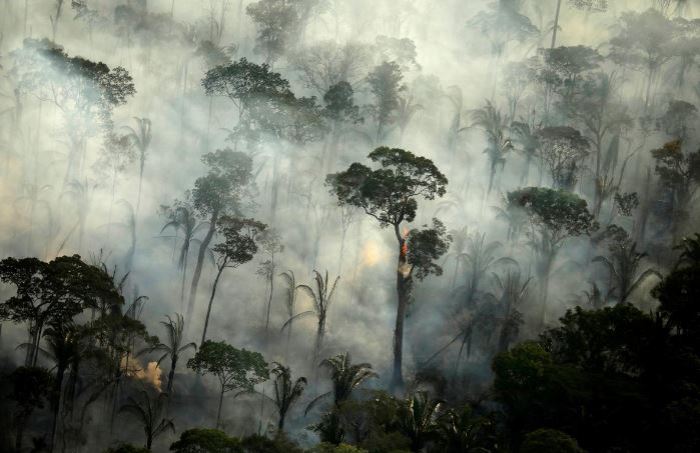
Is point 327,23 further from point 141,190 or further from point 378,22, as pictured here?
point 141,190

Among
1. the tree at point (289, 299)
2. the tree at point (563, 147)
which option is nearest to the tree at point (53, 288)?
the tree at point (289, 299)

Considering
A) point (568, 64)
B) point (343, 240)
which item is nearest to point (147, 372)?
point (343, 240)

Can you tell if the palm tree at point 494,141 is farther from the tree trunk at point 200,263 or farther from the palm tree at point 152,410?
the palm tree at point 152,410

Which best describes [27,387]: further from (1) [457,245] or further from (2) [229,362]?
(1) [457,245]

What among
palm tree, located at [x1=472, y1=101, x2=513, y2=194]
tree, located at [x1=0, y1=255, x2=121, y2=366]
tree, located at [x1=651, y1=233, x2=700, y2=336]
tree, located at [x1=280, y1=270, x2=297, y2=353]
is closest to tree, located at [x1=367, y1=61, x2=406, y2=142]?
palm tree, located at [x1=472, y1=101, x2=513, y2=194]

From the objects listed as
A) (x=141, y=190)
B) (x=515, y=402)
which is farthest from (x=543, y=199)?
(x=141, y=190)

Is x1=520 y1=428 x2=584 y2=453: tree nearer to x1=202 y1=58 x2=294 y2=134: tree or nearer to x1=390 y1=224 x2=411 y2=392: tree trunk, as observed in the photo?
x1=390 y1=224 x2=411 y2=392: tree trunk
